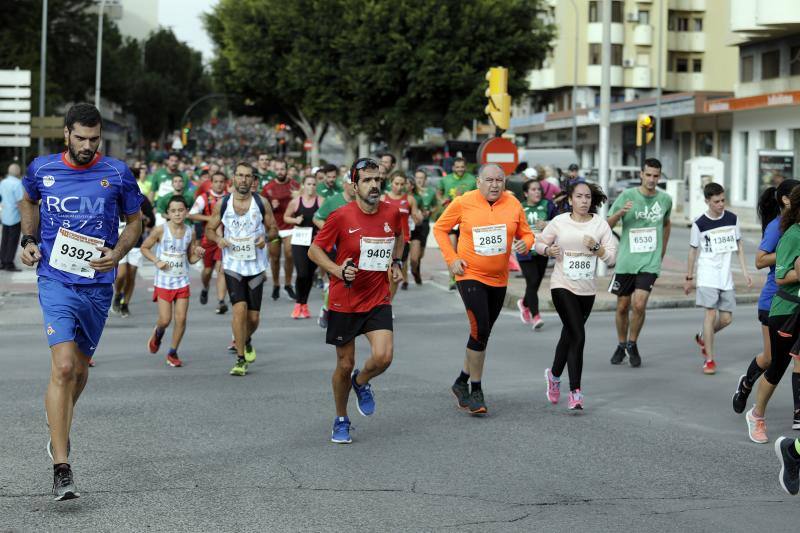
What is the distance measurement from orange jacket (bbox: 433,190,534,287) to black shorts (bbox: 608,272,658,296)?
8.35 feet

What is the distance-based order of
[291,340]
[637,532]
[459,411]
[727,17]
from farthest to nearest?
1. [727,17]
2. [291,340]
3. [459,411]
4. [637,532]

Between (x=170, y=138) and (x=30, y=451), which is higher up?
(x=170, y=138)

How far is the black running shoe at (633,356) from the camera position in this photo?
1154cm

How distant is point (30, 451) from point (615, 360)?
19.4ft

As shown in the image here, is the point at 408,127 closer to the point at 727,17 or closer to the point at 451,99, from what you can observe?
the point at 451,99

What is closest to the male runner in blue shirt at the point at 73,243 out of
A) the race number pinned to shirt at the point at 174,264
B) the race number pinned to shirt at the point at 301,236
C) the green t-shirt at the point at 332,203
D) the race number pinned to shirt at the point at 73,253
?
the race number pinned to shirt at the point at 73,253

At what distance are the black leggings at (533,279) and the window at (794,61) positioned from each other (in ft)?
117

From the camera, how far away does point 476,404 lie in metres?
8.95

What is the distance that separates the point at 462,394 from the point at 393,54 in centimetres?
3977

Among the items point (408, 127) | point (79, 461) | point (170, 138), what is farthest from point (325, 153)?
point (79, 461)

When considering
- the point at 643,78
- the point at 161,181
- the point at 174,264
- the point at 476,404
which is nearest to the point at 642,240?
the point at 476,404

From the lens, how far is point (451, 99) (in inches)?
1954

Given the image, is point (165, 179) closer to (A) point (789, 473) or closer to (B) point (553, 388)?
(B) point (553, 388)

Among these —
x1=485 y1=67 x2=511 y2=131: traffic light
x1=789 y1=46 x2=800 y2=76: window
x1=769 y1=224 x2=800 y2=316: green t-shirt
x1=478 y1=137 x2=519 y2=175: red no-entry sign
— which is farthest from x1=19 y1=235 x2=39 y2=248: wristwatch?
x1=789 y1=46 x2=800 y2=76: window
